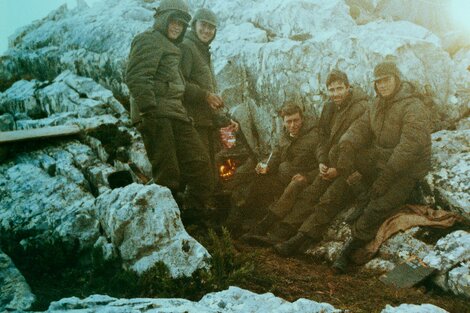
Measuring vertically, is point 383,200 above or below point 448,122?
below

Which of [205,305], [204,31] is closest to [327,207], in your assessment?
[205,305]

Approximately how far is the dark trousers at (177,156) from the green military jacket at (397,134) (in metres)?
2.42

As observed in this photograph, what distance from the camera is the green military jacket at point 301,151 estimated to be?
6.78 m

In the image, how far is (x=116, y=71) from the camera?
9.27 meters

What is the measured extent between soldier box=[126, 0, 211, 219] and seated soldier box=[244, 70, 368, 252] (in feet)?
5.01

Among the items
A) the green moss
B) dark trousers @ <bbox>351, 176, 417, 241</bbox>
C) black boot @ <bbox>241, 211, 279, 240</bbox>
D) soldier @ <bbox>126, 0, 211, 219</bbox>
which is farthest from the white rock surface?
dark trousers @ <bbox>351, 176, 417, 241</bbox>

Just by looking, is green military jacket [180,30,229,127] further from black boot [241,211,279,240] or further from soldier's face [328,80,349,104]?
soldier's face [328,80,349,104]

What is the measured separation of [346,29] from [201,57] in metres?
3.14

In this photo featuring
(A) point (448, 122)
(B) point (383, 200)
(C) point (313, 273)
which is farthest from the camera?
(A) point (448, 122)

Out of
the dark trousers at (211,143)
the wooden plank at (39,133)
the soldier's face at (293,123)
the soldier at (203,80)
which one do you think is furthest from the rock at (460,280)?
the wooden plank at (39,133)

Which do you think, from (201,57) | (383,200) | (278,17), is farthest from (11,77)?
(383,200)

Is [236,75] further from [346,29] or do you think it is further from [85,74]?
[85,74]

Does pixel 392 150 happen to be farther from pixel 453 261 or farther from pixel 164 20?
pixel 164 20

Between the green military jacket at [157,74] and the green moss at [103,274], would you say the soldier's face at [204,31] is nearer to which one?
the green military jacket at [157,74]
